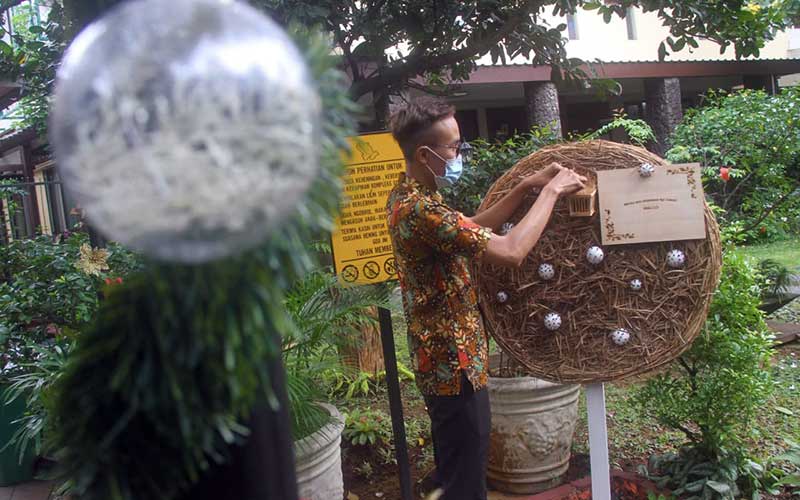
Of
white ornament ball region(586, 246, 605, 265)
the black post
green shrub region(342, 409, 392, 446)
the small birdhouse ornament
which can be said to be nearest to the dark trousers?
white ornament ball region(586, 246, 605, 265)

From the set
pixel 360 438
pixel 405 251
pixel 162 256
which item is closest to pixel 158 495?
pixel 162 256

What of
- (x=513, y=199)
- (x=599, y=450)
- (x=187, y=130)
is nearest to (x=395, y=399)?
(x=599, y=450)

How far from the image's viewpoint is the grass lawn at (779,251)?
27.6 feet

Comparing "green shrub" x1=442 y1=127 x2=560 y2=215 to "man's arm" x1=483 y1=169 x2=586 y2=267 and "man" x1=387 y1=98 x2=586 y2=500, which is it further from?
"man's arm" x1=483 y1=169 x2=586 y2=267

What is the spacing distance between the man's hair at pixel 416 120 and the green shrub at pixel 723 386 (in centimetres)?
162

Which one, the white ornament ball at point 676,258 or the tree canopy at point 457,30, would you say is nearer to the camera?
the white ornament ball at point 676,258

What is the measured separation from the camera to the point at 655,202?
7.55 ft

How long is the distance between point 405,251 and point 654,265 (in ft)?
3.03

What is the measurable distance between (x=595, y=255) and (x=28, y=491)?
150 inches

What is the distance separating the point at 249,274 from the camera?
61 cm

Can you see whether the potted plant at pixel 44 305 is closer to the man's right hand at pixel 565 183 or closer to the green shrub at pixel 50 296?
the green shrub at pixel 50 296

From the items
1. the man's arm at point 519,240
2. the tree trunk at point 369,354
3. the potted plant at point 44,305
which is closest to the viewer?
the man's arm at point 519,240

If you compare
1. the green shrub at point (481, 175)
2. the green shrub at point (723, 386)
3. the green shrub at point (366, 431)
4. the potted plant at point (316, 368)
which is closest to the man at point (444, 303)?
the potted plant at point (316, 368)

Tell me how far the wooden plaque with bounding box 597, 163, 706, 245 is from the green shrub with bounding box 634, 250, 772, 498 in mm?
812
